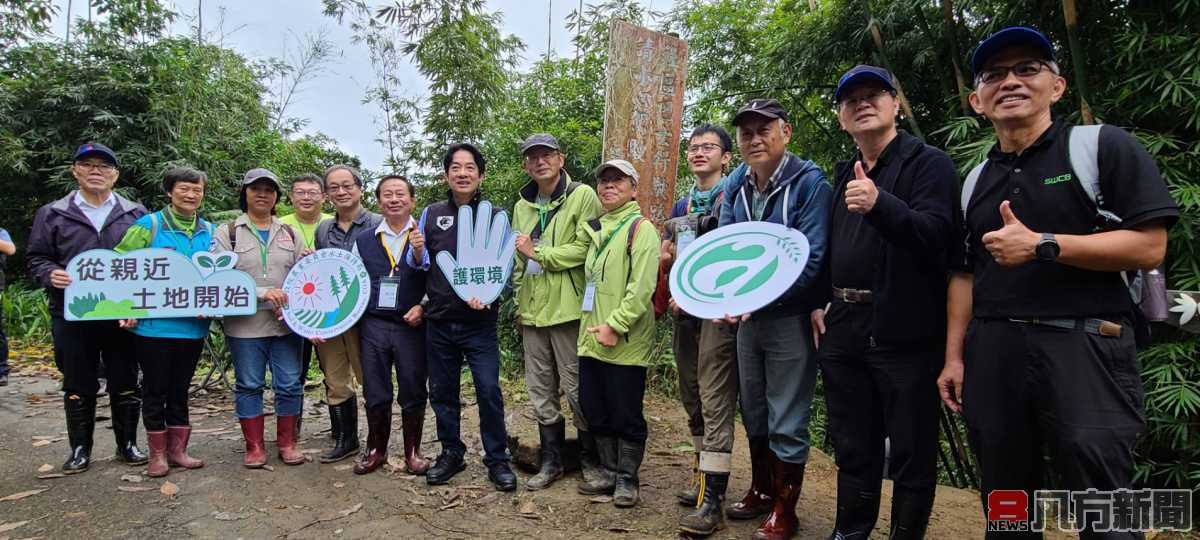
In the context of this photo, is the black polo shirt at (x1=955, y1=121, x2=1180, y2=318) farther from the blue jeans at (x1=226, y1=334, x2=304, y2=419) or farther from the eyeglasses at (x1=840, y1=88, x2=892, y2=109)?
the blue jeans at (x1=226, y1=334, x2=304, y2=419)

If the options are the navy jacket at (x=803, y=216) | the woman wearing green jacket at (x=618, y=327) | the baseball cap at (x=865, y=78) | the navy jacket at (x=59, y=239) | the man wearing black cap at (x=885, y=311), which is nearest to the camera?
the man wearing black cap at (x=885, y=311)

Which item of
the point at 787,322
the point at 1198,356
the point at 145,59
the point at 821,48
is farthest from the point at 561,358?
the point at 145,59

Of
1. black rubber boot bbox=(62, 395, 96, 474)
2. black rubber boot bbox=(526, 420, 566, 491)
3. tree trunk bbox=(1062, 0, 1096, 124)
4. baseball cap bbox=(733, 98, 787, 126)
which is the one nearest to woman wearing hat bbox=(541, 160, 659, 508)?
black rubber boot bbox=(526, 420, 566, 491)

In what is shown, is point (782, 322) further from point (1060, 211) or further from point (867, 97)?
point (1060, 211)

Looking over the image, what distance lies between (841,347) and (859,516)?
0.69 metres

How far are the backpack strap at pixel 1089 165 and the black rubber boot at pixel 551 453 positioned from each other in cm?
275

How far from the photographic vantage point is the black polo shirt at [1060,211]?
178cm

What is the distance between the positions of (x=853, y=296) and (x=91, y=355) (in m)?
4.38

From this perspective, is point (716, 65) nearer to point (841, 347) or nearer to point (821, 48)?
point (821, 48)

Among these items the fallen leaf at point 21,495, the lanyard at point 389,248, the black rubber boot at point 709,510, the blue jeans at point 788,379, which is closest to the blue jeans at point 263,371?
the lanyard at point 389,248

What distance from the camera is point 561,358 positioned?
12.0ft

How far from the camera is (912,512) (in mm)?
2354

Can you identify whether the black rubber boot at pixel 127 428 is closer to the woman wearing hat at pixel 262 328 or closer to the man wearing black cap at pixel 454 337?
the woman wearing hat at pixel 262 328

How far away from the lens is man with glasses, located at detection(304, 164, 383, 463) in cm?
430
